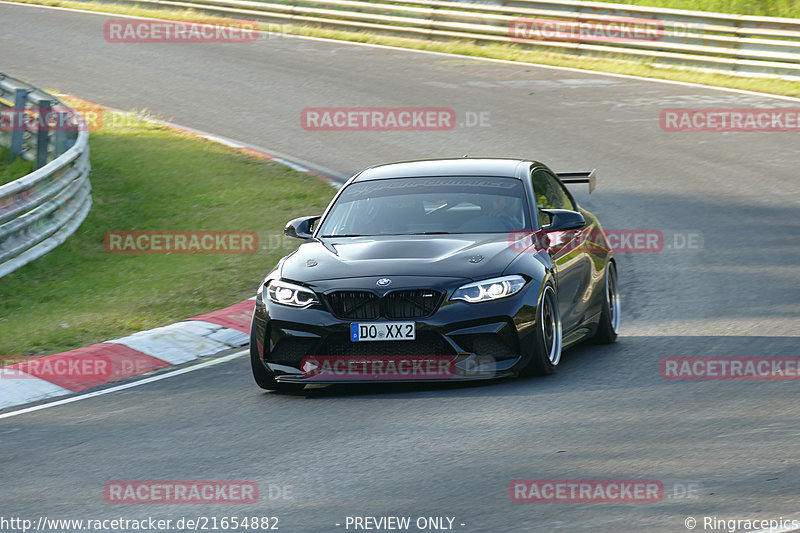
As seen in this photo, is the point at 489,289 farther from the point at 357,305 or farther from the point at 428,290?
the point at 357,305

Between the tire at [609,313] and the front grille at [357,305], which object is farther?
the tire at [609,313]

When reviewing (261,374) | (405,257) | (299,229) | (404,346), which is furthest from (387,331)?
(299,229)

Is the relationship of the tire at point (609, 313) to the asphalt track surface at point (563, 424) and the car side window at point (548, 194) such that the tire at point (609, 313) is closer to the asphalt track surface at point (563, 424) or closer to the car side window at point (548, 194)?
the asphalt track surface at point (563, 424)

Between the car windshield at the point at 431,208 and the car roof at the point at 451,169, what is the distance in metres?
0.09

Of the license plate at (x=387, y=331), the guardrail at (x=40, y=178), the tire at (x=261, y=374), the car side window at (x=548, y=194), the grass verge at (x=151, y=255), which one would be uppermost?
the car side window at (x=548, y=194)

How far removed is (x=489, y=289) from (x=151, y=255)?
7.12 m

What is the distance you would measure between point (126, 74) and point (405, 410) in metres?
19.7

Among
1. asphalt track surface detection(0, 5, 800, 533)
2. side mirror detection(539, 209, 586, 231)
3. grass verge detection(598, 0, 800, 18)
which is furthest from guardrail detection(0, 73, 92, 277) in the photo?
A: grass verge detection(598, 0, 800, 18)

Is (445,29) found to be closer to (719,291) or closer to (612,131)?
(612,131)

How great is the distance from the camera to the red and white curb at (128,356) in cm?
938

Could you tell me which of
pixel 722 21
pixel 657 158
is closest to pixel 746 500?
pixel 657 158

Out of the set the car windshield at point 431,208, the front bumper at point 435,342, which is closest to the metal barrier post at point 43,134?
the car windshield at point 431,208

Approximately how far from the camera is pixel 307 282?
28.0 feet

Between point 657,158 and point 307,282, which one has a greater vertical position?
point 307,282
